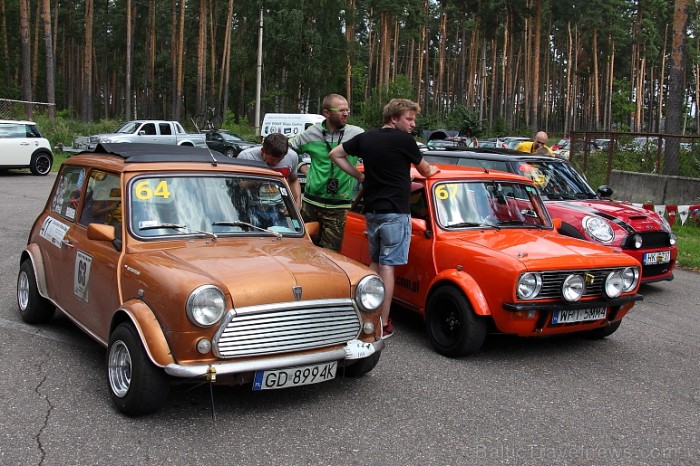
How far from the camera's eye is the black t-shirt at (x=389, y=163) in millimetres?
5680

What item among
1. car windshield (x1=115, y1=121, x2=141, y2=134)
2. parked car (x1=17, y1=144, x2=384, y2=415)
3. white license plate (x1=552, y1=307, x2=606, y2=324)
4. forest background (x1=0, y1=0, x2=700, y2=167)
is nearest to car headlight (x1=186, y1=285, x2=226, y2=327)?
parked car (x1=17, y1=144, x2=384, y2=415)

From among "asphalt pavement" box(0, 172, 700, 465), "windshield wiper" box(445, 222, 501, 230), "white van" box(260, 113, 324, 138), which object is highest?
"white van" box(260, 113, 324, 138)

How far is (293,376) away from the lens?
13.6 ft

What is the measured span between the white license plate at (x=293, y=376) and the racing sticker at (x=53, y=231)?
2472mm

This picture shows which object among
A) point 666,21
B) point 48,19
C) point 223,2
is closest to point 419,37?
point 223,2

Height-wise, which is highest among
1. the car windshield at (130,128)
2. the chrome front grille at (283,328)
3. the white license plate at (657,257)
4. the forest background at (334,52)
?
the forest background at (334,52)

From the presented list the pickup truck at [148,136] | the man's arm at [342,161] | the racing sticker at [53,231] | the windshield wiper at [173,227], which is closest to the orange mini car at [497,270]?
the man's arm at [342,161]

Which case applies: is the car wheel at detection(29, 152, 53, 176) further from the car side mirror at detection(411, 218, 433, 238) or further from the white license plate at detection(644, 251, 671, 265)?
the white license plate at detection(644, 251, 671, 265)

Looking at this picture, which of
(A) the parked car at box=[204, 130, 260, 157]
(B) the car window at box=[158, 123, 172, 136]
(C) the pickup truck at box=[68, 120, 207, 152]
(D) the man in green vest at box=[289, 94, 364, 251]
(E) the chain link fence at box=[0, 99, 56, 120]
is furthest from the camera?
(E) the chain link fence at box=[0, 99, 56, 120]

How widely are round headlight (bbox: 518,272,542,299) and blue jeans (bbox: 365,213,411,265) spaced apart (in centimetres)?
101

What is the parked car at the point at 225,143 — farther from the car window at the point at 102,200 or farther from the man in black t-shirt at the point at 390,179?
the car window at the point at 102,200

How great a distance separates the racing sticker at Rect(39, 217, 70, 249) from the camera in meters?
5.55

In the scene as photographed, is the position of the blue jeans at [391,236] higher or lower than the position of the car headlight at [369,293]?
higher

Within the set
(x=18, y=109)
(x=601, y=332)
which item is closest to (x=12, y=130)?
(x=18, y=109)
